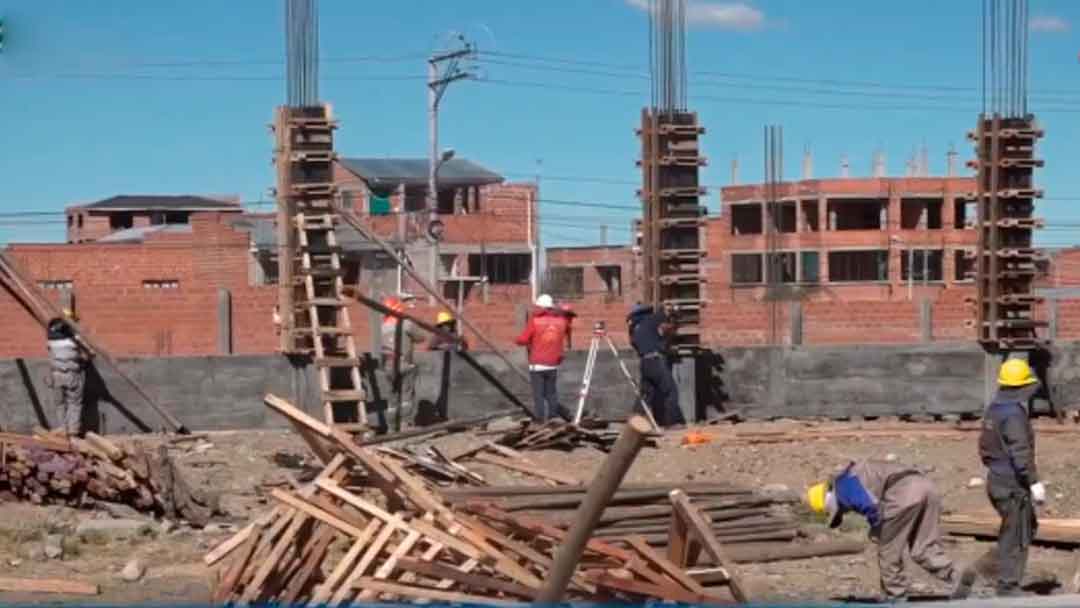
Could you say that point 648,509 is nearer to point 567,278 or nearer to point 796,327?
point 796,327

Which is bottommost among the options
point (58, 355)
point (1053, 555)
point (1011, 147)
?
point (1053, 555)

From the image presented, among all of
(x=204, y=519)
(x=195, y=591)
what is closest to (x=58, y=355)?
(x=204, y=519)

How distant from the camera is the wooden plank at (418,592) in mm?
8930

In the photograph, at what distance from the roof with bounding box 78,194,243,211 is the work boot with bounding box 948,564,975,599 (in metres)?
63.4

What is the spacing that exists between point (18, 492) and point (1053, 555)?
8626 millimetres

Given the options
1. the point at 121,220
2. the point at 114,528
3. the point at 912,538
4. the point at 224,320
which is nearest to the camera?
the point at 912,538

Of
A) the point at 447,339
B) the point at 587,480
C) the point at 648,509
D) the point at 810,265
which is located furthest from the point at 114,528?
the point at 810,265

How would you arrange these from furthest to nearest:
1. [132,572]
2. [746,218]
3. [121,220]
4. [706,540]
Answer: [121,220], [746,218], [132,572], [706,540]

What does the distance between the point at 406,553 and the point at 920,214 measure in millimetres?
62332

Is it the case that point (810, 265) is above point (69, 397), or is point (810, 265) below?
above

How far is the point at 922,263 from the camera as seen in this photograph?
64.7 metres

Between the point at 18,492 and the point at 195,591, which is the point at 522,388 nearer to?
the point at 18,492

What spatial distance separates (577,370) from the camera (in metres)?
21.0

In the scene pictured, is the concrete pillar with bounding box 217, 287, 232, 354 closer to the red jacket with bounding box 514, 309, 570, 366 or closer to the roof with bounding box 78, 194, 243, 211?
the red jacket with bounding box 514, 309, 570, 366
